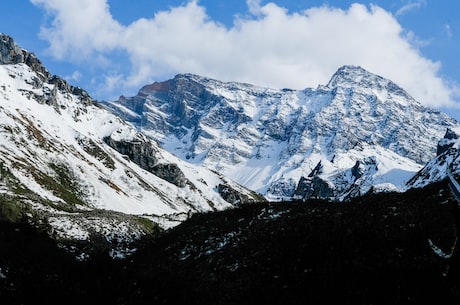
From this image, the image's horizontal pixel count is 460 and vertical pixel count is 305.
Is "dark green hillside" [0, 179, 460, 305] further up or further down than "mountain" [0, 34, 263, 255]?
further down

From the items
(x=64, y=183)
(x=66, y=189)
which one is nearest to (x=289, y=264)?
(x=66, y=189)

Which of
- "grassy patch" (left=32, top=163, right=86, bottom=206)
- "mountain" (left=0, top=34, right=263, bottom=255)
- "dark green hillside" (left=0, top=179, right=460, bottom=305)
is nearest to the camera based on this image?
"dark green hillside" (left=0, top=179, right=460, bottom=305)

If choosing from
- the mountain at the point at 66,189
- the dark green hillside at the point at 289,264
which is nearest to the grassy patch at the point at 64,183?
the mountain at the point at 66,189

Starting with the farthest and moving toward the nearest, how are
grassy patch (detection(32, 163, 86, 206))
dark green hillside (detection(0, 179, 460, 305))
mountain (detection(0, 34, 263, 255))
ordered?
grassy patch (detection(32, 163, 86, 206))
mountain (detection(0, 34, 263, 255))
dark green hillside (detection(0, 179, 460, 305))

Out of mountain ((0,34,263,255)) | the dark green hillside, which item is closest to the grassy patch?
mountain ((0,34,263,255))

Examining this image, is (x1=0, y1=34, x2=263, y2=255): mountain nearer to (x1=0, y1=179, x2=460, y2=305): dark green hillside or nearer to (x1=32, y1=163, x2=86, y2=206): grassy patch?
(x1=32, y1=163, x2=86, y2=206): grassy patch

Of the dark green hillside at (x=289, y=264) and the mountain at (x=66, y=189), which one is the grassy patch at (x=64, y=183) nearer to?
the mountain at (x=66, y=189)

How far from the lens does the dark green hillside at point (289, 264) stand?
695 inches

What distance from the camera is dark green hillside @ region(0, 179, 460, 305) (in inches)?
695

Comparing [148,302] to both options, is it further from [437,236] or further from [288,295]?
[437,236]

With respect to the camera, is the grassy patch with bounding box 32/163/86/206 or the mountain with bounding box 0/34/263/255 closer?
the mountain with bounding box 0/34/263/255

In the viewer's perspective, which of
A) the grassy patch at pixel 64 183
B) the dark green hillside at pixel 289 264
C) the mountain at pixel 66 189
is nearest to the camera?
the dark green hillside at pixel 289 264

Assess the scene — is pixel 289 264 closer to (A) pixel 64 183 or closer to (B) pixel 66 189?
(B) pixel 66 189

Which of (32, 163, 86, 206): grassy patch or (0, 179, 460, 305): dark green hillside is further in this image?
(32, 163, 86, 206): grassy patch
